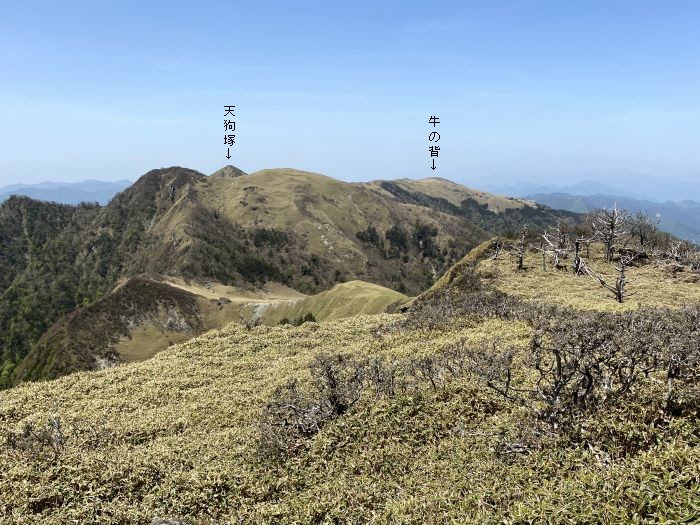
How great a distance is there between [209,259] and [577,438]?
176m

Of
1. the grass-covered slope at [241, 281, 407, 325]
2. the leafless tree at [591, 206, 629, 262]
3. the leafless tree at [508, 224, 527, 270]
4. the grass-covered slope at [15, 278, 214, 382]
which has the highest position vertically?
the leafless tree at [591, 206, 629, 262]

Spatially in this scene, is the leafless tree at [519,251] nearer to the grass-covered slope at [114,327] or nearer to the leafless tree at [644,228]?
the leafless tree at [644,228]

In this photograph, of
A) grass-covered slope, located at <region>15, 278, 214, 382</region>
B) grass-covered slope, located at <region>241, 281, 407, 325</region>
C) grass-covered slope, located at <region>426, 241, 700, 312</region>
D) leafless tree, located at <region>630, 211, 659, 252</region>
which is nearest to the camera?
grass-covered slope, located at <region>426, 241, 700, 312</region>

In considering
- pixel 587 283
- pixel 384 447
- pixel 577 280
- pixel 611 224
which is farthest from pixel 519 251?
pixel 384 447

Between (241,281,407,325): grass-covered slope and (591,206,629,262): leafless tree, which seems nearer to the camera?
(591,206,629,262): leafless tree

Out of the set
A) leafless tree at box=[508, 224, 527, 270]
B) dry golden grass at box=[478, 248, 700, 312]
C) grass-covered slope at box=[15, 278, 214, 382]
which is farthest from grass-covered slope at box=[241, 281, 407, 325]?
dry golden grass at box=[478, 248, 700, 312]

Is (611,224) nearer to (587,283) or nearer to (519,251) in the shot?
(519,251)

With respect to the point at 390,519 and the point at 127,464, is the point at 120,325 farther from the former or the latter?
the point at 390,519

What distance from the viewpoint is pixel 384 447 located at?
1271 cm

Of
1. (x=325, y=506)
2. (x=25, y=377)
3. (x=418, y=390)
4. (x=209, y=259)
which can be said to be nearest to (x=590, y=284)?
(x=418, y=390)

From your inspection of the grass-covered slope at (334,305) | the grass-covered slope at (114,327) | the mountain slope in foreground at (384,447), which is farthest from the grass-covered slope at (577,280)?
the grass-covered slope at (114,327)

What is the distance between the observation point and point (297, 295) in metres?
168

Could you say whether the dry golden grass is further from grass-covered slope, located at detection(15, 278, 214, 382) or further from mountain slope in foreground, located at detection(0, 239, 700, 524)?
grass-covered slope, located at detection(15, 278, 214, 382)

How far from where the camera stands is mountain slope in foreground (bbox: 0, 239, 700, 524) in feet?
27.2
